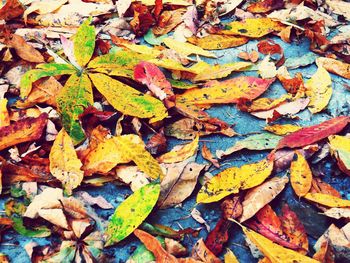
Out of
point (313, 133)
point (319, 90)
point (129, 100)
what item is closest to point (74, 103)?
point (129, 100)

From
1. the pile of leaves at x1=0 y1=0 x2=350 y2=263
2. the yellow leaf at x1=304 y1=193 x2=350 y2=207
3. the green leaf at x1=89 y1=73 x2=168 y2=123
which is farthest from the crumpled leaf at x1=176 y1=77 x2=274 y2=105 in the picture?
the yellow leaf at x1=304 y1=193 x2=350 y2=207

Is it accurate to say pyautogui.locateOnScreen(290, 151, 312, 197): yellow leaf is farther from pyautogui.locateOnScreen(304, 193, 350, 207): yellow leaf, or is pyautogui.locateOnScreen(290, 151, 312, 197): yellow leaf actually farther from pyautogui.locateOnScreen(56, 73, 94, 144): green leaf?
pyautogui.locateOnScreen(56, 73, 94, 144): green leaf

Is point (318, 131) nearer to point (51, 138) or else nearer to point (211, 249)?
point (211, 249)

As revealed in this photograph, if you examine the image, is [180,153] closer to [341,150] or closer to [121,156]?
[121,156]

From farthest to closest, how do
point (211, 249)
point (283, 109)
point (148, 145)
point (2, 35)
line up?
point (2, 35), point (283, 109), point (148, 145), point (211, 249)

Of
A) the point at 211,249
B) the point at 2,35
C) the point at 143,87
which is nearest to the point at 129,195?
the point at 211,249

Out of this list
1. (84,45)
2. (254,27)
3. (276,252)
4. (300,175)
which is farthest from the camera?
(254,27)
